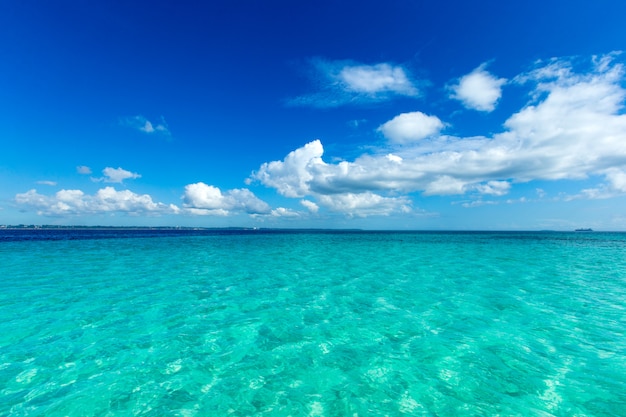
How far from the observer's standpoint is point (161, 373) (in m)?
7.84

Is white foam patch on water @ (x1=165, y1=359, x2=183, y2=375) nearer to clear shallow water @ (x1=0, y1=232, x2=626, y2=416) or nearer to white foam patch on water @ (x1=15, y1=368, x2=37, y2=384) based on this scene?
clear shallow water @ (x1=0, y1=232, x2=626, y2=416)

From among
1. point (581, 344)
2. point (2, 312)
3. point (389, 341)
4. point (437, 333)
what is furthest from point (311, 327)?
point (2, 312)

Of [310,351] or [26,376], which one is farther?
[310,351]

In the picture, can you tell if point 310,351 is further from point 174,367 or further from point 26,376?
point 26,376

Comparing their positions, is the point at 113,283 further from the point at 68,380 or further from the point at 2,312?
the point at 68,380

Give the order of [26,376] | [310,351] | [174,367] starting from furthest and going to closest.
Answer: [310,351]
[174,367]
[26,376]

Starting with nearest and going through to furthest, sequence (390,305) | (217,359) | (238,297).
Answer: (217,359), (390,305), (238,297)

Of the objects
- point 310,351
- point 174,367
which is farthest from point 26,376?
point 310,351

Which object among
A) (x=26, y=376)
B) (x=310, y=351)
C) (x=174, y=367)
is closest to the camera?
(x=26, y=376)

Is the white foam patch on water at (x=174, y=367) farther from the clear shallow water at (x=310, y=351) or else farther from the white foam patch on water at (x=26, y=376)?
the white foam patch on water at (x=26, y=376)

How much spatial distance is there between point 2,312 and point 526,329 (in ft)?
72.4

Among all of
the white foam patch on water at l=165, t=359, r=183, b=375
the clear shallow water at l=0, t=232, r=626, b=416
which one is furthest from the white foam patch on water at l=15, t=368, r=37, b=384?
the white foam patch on water at l=165, t=359, r=183, b=375

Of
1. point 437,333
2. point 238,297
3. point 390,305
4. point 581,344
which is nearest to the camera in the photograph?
point 581,344

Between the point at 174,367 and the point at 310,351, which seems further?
the point at 310,351
